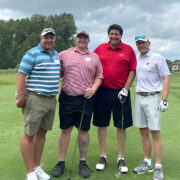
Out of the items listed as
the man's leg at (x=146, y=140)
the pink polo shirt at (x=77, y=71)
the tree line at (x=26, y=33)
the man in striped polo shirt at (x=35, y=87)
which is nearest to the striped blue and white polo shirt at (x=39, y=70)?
the man in striped polo shirt at (x=35, y=87)

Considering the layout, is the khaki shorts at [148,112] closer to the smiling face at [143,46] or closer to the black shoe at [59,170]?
the smiling face at [143,46]

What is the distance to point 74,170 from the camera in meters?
3.57

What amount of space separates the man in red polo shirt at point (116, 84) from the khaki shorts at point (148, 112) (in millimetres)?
246

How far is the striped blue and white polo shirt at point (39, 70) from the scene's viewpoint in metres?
2.89

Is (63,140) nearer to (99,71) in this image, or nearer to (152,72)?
(99,71)

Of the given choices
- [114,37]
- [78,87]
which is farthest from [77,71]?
[114,37]

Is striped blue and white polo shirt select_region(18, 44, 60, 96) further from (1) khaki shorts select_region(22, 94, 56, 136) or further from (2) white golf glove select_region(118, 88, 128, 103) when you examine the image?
(2) white golf glove select_region(118, 88, 128, 103)

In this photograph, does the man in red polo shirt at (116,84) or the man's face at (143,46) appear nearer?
the man's face at (143,46)

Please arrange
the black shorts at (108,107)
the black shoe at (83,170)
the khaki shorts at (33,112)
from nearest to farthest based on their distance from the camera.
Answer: the khaki shorts at (33,112), the black shoe at (83,170), the black shorts at (108,107)

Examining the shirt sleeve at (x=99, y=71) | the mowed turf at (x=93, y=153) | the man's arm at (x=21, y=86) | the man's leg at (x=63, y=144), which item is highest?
the shirt sleeve at (x=99, y=71)

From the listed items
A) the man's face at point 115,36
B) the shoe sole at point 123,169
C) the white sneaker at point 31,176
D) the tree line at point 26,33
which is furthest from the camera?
the tree line at point 26,33

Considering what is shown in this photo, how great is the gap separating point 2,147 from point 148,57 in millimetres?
2979

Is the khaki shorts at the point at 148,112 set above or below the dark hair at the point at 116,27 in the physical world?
below

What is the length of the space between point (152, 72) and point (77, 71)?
102cm
